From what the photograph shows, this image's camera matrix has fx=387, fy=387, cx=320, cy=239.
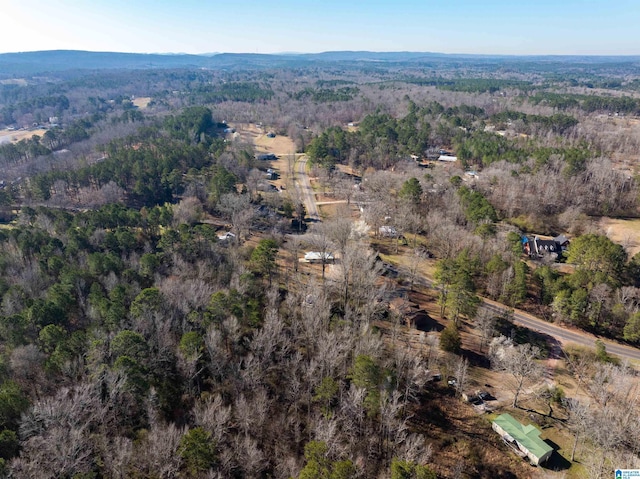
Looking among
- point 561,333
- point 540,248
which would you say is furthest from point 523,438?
point 540,248

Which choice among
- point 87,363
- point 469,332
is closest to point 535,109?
point 469,332

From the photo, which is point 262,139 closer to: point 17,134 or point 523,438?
point 17,134

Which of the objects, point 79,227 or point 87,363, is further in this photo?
point 79,227

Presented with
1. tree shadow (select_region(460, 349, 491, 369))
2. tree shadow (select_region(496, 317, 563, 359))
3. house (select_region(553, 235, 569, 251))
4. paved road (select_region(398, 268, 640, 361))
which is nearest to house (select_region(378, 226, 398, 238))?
paved road (select_region(398, 268, 640, 361))

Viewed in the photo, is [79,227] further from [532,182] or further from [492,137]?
[492,137]

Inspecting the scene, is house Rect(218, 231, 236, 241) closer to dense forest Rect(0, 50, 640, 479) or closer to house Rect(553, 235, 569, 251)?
dense forest Rect(0, 50, 640, 479)

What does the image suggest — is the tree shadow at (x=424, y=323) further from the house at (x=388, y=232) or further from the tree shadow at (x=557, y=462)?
the house at (x=388, y=232)
